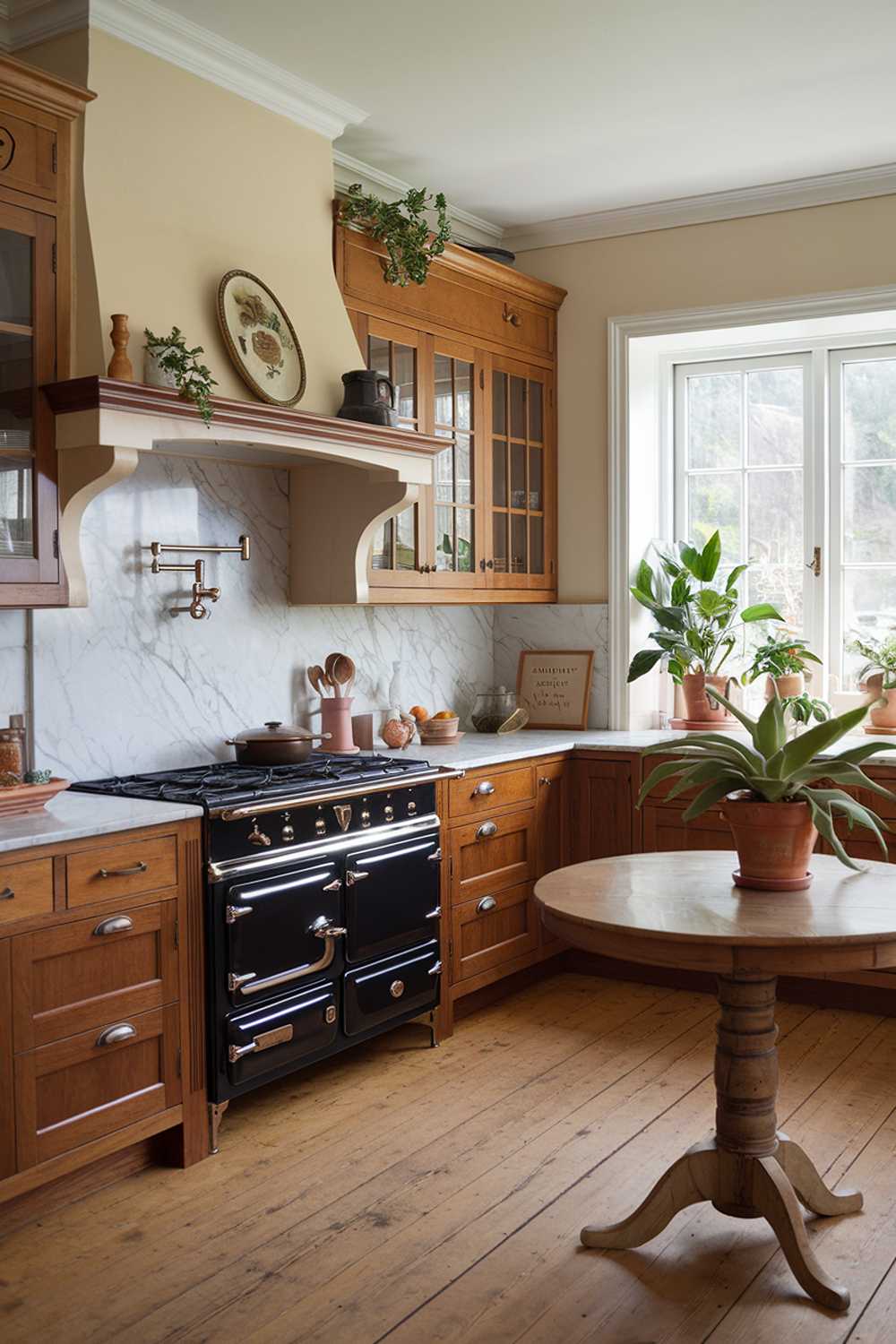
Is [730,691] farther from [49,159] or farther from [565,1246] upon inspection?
[49,159]

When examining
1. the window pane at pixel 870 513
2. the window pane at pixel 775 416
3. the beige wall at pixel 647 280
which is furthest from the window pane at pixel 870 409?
the beige wall at pixel 647 280

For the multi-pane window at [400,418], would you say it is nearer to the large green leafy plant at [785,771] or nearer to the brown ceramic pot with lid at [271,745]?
the brown ceramic pot with lid at [271,745]

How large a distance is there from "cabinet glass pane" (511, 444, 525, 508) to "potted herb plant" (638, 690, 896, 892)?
8.41 ft

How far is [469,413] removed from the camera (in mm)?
4820

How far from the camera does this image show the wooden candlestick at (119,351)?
10.3 feet

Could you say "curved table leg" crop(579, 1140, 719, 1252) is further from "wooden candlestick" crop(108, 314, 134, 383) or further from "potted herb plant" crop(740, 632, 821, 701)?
"potted herb plant" crop(740, 632, 821, 701)

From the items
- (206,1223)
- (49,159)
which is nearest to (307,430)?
(49,159)

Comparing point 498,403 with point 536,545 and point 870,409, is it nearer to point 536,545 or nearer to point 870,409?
point 536,545

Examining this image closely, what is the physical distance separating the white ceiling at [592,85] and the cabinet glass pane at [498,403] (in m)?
0.70

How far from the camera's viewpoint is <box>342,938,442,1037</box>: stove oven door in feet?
12.0

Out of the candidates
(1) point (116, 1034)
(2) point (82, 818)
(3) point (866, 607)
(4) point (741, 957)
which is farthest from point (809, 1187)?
(3) point (866, 607)

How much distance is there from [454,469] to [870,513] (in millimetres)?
1731

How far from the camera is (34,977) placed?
109 inches

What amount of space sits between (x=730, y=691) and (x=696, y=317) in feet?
5.02
